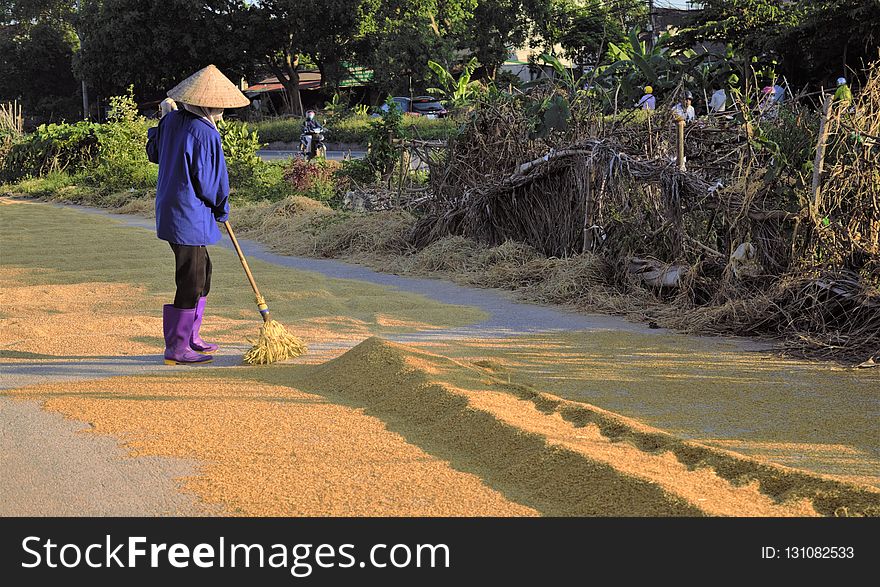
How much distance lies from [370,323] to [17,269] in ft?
15.9

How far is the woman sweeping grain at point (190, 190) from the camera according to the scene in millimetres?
6215

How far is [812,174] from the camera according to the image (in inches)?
277

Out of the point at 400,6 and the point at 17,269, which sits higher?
the point at 400,6

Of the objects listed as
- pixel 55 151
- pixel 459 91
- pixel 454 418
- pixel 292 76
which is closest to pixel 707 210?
pixel 454 418

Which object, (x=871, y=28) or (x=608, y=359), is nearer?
(x=608, y=359)

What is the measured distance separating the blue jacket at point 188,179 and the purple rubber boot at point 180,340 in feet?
1.54

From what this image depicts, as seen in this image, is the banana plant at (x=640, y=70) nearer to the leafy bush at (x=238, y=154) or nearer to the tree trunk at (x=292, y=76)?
the leafy bush at (x=238, y=154)

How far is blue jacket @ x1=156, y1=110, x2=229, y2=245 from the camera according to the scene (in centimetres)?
621

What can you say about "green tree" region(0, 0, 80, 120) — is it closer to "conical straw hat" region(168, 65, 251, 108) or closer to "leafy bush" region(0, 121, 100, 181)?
"leafy bush" region(0, 121, 100, 181)

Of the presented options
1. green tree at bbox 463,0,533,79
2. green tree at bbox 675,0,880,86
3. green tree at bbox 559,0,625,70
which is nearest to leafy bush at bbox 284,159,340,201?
green tree at bbox 675,0,880,86

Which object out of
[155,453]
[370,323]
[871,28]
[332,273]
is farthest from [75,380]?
[871,28]

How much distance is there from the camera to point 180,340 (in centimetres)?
625

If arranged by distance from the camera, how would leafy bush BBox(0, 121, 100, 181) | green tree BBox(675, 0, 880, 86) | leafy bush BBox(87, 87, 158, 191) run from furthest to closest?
green tree BBox(675, 0, 880, 86)
leafy bush BBox(0, 121, 100, 181)
leafy bush BBox(87, 87, 158, 191)
